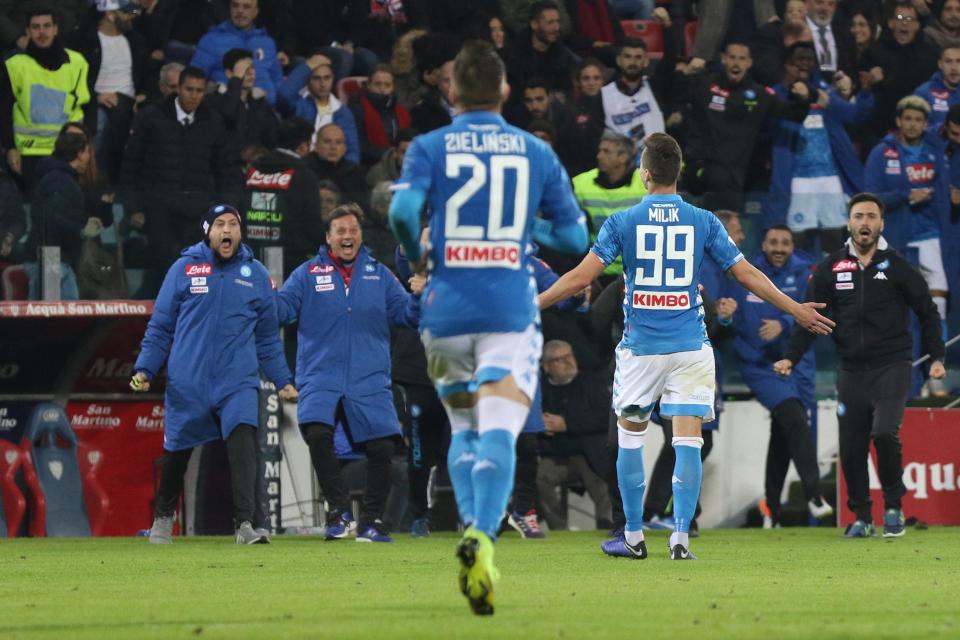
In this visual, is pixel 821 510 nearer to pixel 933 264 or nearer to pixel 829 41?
pixel 933 264

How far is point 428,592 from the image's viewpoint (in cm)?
884

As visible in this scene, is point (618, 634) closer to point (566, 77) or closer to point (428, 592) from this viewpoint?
point (428, 592)

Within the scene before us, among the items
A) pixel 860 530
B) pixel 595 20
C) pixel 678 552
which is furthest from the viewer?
pixel 595 20

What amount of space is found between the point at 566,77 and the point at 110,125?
16.2 ft

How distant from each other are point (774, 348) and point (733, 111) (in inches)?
127

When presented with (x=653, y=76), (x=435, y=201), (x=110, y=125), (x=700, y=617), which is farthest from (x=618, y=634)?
(x=653, y=76)

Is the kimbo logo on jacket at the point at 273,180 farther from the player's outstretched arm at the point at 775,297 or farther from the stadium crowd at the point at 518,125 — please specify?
the player's outstretched arm at the point at 775,297

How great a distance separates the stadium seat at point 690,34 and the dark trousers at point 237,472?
924 cm

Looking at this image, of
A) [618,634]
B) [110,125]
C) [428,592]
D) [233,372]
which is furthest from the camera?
[110,125]

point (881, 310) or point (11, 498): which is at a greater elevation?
point (881, 310)

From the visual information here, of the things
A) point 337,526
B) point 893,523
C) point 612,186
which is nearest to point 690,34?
point 612,186

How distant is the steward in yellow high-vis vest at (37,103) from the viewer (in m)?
17.6

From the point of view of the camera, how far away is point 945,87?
19.5 meters

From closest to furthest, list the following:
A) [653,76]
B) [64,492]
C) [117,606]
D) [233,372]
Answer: [117,606] < [233,372] < [64,492] < [653,76]
